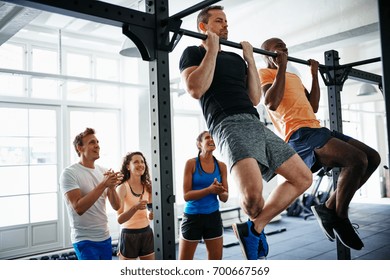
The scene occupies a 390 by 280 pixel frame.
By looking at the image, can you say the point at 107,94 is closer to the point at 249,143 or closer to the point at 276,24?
the point at 276,24

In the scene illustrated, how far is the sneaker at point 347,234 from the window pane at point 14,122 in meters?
4.57

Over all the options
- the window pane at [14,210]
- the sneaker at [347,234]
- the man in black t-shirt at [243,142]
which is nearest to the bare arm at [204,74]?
the man in black t-shirt at [243,142]

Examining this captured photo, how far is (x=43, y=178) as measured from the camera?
5.38 metres

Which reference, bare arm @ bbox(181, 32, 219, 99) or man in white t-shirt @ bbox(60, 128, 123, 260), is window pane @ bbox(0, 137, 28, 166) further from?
bare arm @ bbox(181, 32, 219, 99)

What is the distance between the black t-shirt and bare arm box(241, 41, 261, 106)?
107 millimetres

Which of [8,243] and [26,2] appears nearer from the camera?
[26,2]

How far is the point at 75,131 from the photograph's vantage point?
5.75 metres

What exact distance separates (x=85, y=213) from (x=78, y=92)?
3837mm

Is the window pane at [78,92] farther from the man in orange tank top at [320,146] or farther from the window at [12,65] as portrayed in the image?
the man in orange tank top at [320,146]

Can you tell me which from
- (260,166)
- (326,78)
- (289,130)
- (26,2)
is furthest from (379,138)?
(26,2)

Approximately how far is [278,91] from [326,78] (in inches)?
44.5

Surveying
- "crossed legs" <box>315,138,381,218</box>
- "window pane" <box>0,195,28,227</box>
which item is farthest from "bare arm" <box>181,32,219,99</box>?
"window pane" <box>0,195,28,227</box>
